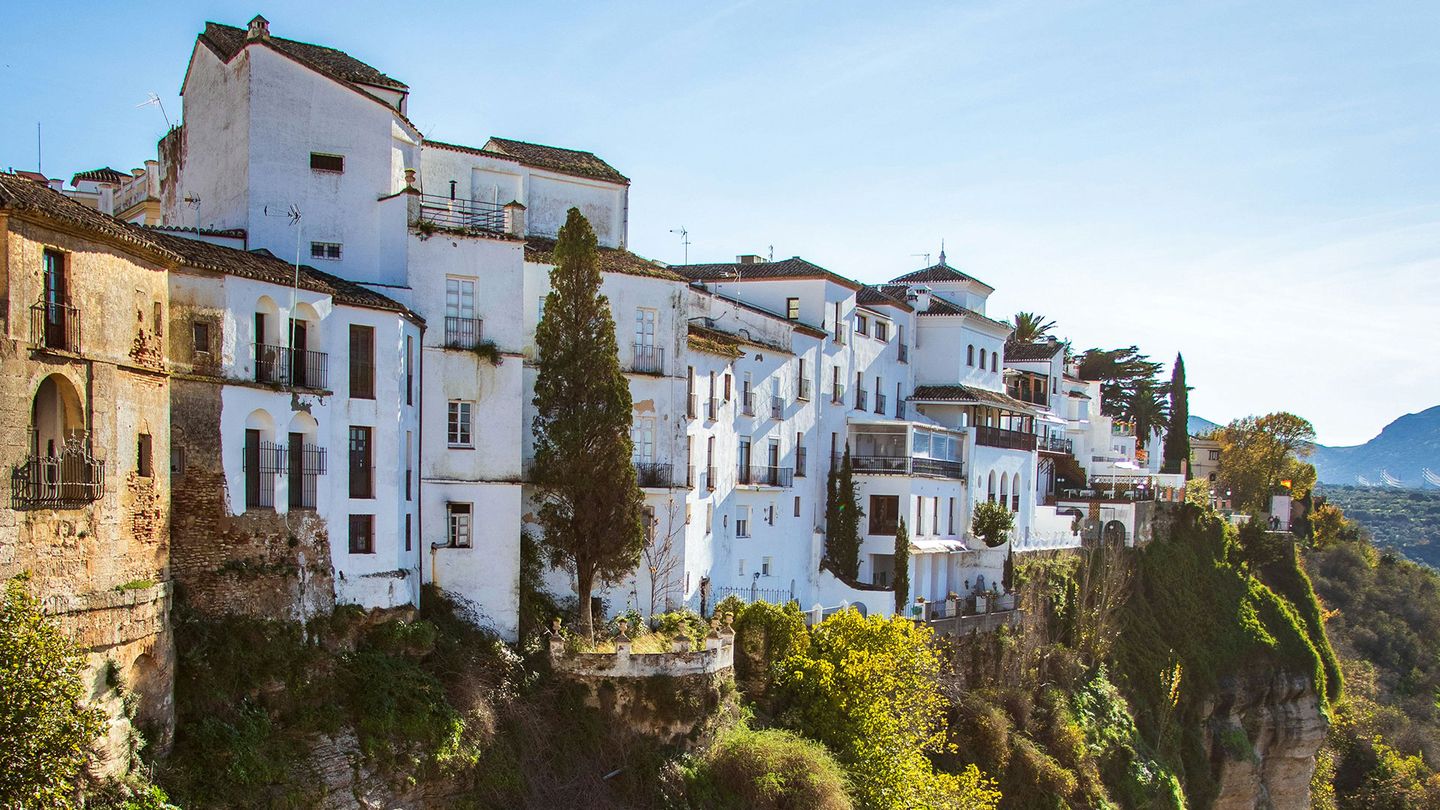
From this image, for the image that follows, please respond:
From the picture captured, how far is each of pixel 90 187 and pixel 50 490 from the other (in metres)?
27.7

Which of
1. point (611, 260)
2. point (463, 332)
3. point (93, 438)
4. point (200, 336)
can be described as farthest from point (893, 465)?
point (93, 438)

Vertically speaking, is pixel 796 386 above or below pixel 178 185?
below

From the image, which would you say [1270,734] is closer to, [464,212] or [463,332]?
[464,212]

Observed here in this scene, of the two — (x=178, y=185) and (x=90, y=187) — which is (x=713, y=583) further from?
→ (x=90, y=187)

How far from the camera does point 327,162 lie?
1185 inches

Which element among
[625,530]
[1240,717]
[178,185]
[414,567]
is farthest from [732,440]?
[1240,717]

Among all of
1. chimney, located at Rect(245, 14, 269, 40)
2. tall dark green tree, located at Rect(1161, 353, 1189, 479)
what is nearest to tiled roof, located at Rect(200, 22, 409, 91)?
chimney, located at Rect(245, 14, 269, 40)

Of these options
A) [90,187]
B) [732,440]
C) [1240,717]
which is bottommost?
[1240,717]

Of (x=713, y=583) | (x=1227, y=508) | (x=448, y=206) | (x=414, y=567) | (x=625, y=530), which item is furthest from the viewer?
(x=1227, y=508)

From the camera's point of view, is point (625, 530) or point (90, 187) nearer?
point (625, 530)

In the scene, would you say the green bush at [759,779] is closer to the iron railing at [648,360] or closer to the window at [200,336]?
the iron railing at [648,360]

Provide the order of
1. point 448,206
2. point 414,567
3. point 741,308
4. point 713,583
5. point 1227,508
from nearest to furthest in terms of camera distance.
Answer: point 414,567 → point 448,206 → point 713,583 → point 741,308 → point 1227,508

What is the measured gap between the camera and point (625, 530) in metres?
31.3

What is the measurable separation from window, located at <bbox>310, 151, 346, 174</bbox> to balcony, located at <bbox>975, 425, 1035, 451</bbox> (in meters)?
31.7
